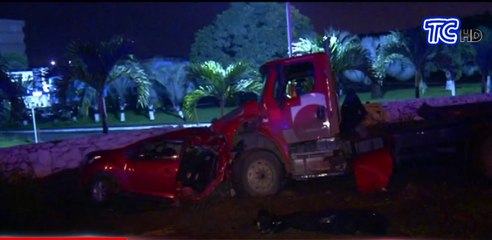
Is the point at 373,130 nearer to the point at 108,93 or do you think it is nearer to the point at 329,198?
the point at 329,198

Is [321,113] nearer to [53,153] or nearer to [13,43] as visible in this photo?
[53,153]

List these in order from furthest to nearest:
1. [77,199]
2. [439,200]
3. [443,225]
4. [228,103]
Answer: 1. [228,103]
2. [77,199]
3. [439,200]
4. [443,225]

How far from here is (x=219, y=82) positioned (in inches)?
753

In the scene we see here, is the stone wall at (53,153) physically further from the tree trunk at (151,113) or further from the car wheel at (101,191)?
the tree trunk at (151,113)

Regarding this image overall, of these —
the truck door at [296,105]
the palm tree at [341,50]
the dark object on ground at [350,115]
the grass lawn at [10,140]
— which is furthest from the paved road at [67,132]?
the truck door at [296,105]

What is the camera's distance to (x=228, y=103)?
→ 20.0m

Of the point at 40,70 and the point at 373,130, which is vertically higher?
the point at 40,70

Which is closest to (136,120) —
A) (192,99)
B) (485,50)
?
(192,99)

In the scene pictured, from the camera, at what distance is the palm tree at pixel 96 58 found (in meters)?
18.5

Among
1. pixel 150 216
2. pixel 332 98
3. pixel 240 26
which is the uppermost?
pixel 240 26

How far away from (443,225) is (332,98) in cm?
385

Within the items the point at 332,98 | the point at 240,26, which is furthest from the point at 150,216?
the point at 240,26

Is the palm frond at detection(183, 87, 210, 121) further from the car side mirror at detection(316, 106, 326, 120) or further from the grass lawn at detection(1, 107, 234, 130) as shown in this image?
the car side mirror at detection(316, 106, 326, 120)

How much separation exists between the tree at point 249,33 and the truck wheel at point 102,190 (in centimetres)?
1001
